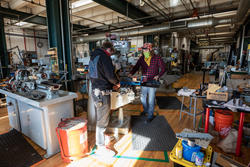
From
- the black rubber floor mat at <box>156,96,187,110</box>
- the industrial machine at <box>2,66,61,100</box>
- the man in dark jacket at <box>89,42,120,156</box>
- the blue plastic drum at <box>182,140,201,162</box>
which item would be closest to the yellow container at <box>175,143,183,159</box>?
the blue plastic drum at <box>182,140,201,162</box>

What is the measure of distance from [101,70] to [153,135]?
1.50m

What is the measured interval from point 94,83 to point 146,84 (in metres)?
1.16

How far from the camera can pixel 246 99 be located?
6.52 feet

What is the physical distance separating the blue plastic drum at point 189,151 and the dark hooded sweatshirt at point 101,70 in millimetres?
1094

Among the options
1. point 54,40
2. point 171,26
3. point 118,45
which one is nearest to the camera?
point 54,40

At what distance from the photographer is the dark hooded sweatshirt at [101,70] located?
1.79 metres

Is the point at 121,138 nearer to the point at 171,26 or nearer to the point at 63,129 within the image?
the point at 63,129

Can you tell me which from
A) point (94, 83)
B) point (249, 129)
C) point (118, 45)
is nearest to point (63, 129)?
point (94, 83)

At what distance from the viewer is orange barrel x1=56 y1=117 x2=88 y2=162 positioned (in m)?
1.74

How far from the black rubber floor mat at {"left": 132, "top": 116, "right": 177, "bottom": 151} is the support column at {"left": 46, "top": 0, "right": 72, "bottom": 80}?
1.87m

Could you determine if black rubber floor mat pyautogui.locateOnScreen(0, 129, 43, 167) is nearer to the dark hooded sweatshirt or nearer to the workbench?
the workbench

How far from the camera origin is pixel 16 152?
2.06m

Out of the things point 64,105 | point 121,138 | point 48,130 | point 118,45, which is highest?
point 118,45

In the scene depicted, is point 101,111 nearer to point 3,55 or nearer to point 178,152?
point 178,152
